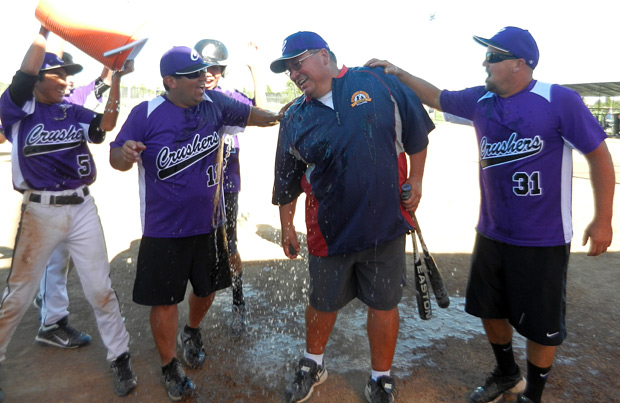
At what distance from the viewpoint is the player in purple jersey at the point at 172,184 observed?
308cm

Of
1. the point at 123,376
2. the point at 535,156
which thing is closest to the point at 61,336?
the point at 123,376

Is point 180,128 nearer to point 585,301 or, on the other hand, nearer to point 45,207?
point 45,207

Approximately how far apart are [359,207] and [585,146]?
1250 millimetres

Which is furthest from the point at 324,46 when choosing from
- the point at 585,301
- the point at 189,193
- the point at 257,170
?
the point at 257,170

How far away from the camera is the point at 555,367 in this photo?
340cm

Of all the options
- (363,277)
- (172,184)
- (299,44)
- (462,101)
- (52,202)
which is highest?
(299,44)

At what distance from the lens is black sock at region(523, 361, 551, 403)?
284 centimetres

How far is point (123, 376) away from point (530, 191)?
2.76 meters

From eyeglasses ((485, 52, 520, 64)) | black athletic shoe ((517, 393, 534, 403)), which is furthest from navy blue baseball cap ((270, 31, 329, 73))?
black athletic shoe ((517, 393, 534, 403))

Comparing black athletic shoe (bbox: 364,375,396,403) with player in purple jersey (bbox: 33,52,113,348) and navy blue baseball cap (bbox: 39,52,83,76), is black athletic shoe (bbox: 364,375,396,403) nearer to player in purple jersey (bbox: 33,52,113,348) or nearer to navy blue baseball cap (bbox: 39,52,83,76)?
player in purple jersey (bbox: 33,52,113,348)

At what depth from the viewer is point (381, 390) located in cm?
298

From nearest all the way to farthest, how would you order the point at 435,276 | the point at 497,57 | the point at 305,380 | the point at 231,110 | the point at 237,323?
the point at 497,57 < the point at 305,380 < the point at 435,276 < the point at 231,110 < the point at 237,323

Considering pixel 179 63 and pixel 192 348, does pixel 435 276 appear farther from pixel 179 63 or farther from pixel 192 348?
pixel 179 63

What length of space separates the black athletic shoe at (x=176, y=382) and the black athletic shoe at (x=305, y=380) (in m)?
0.64
